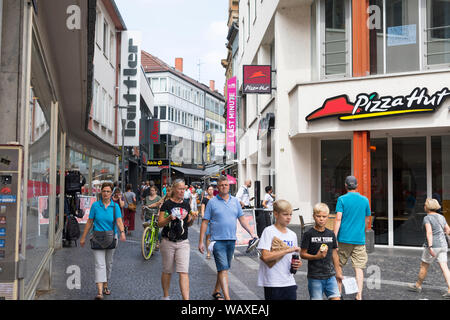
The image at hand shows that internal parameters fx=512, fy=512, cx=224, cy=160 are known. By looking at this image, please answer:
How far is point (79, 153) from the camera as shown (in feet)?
69.1

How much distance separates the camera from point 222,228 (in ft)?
24.1

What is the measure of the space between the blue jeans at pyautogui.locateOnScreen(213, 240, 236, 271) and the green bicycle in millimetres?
4555

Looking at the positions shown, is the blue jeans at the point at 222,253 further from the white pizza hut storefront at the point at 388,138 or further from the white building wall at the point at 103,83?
the white building wall at the point at 103,83

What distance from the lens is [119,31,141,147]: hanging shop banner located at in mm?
29000

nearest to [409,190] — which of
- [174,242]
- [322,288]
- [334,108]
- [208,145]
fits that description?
[334,108]

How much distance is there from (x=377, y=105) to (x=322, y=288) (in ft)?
29.7

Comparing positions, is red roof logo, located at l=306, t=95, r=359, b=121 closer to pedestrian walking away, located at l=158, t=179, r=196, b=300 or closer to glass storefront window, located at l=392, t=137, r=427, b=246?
glass storefront window, located at l=392, t=137, r=427, b=246

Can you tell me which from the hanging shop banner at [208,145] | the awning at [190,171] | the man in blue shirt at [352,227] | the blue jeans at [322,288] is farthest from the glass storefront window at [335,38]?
the hanging shop banner at [208,145]

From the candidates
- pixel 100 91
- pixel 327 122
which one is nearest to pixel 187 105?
pixel 100 91

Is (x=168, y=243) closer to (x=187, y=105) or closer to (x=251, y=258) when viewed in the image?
(x=251, y=258)

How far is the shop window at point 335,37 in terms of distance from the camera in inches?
582

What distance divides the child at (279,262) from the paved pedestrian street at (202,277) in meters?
2.47

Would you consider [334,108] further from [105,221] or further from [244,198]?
[105,221]

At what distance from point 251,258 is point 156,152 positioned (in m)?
51.9
